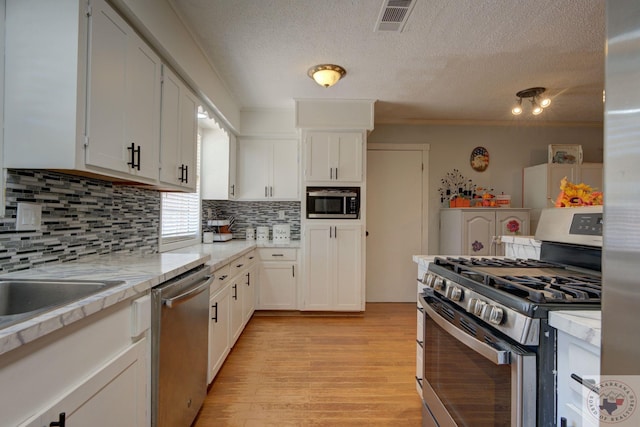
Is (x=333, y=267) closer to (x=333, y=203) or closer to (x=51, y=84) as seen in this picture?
(x=333, y=203)

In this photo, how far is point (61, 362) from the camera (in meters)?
0.84

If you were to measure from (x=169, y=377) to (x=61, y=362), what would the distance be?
0.65 meters

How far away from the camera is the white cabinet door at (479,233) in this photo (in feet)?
12.0

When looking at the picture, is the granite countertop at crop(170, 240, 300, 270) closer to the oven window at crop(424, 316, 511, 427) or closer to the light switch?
the light switch

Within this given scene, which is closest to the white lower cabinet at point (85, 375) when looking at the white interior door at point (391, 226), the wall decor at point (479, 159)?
the white interior door at point (391, 226)

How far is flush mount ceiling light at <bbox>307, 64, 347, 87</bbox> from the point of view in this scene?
2656 mm

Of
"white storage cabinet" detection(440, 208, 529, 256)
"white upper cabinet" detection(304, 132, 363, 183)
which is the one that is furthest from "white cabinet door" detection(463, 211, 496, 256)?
"white upper cabinet" detection(304, 132, 363, 183)

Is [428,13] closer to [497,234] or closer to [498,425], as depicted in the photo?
[498,425]

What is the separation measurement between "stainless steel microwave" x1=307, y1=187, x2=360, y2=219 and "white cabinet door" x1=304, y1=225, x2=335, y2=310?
0.16m

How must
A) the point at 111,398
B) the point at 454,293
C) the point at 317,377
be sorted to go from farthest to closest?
the point at 317,377, the point at 454,293, the point at 111,398

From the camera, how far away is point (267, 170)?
3.87 metres

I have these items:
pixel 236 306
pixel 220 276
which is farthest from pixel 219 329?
pixel 236 306

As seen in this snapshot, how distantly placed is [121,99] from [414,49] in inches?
81.2

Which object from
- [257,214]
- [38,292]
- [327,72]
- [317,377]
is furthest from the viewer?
[257,214]
